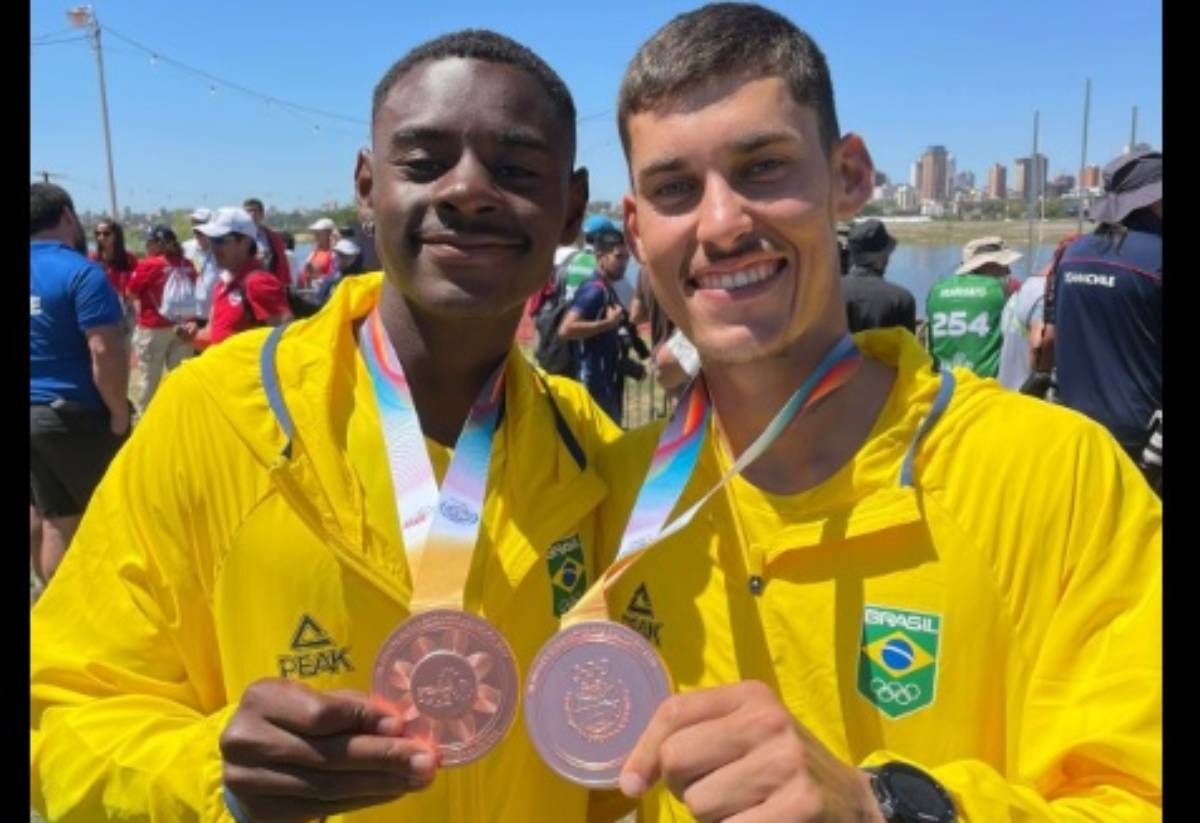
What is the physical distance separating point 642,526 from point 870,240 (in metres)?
5.05

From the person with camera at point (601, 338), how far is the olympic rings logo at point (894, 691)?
6.20 metres

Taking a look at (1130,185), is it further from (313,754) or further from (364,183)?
(313,754)

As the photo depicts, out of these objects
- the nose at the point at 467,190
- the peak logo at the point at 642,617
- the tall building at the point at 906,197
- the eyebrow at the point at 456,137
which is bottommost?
the peak logo at the point at 642,617

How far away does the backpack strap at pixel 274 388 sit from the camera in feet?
6.46

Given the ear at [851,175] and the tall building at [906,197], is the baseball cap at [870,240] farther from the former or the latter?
the tall building at [906,197]

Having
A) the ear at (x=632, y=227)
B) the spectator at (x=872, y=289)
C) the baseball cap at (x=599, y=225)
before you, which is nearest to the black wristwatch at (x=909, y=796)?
the ear at (x=632, y=227)

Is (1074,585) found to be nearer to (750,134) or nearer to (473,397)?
(750,134)

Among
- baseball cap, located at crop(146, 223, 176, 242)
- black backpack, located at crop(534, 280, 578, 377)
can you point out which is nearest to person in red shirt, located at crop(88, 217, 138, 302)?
baseball cap, located at crop(146, 223, 176, 242)

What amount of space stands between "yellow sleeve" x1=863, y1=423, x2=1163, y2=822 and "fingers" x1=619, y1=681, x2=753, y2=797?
0.26 metres

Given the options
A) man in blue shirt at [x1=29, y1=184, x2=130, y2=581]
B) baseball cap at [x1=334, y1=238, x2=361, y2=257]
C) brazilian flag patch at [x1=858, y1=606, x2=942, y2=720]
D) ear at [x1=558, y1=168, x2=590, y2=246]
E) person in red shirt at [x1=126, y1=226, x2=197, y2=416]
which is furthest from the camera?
person in red shirt at [x1=126, y1=226, x2=197, y2=416]

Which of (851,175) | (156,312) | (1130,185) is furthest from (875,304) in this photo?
(156,312)

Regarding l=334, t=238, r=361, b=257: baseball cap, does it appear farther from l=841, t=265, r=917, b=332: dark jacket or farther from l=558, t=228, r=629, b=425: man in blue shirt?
l=841, t=265, r=917, b=332: dark jacket

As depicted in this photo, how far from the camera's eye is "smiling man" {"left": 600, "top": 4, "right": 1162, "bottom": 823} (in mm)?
1517
